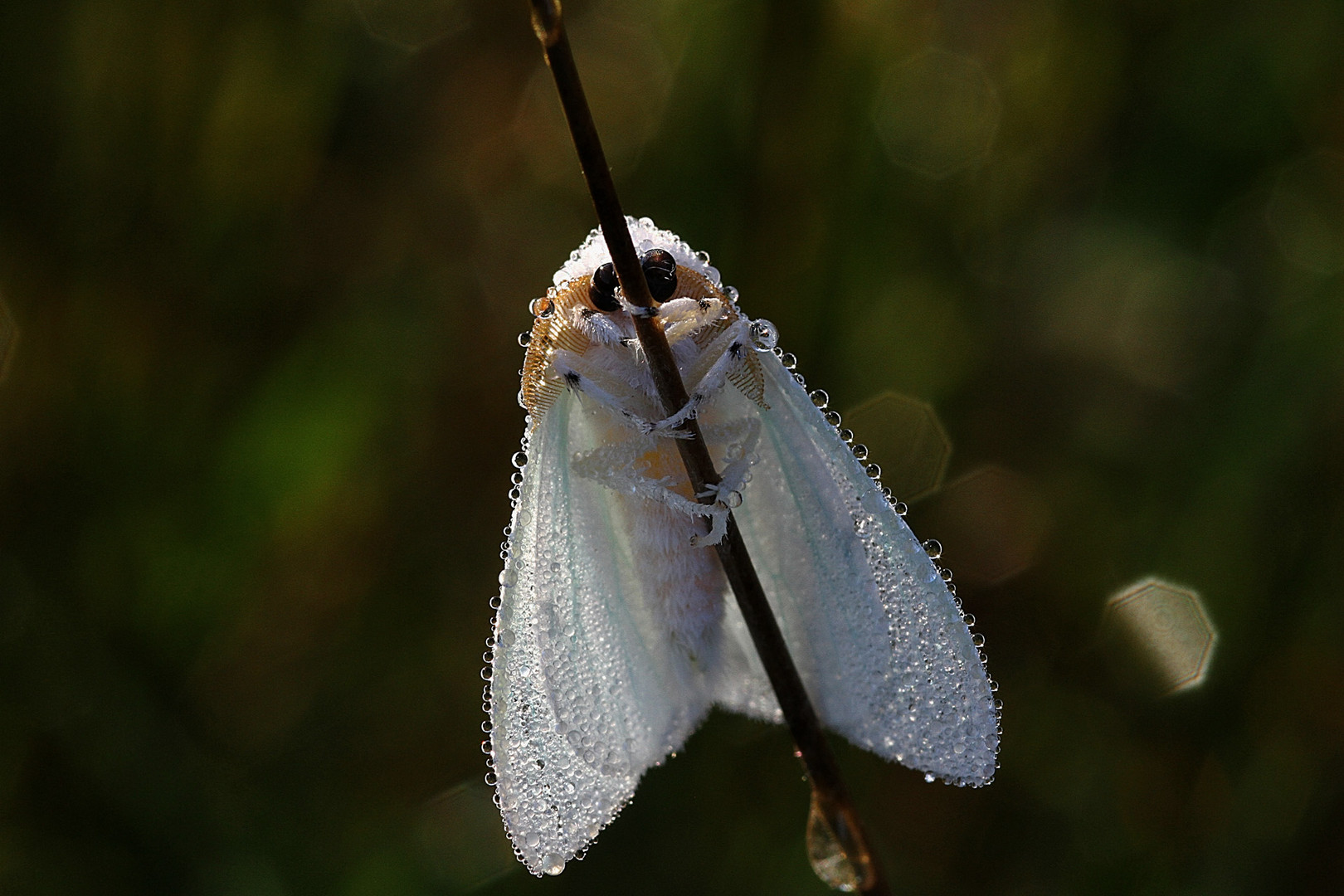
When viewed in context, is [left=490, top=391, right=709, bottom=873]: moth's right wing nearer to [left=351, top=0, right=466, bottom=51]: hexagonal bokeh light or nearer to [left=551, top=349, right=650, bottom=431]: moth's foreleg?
[left=551, top=349, right=650, bottom=431]: moth's foreleg

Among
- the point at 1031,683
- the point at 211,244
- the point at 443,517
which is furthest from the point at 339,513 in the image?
the point at 1031,683

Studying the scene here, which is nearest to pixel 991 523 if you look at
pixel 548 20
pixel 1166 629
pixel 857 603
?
pixel 1166 629

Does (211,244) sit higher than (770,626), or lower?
higher

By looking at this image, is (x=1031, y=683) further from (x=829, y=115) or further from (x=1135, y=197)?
(x=829, y=115)

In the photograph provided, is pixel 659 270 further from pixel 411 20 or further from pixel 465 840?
pixel 411 20

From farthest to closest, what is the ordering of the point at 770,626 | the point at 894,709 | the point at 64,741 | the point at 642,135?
the point at 642,135 → the point at 64,741 → the point at 894,709 → the point at 770,626

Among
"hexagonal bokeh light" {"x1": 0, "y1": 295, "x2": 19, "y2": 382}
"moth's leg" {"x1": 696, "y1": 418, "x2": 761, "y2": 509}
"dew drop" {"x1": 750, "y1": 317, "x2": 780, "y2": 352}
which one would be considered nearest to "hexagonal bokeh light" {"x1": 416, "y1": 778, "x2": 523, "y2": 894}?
"moth's leg" {"x1": 696, "y1": 418, "x2": 761, "y2": 509}
